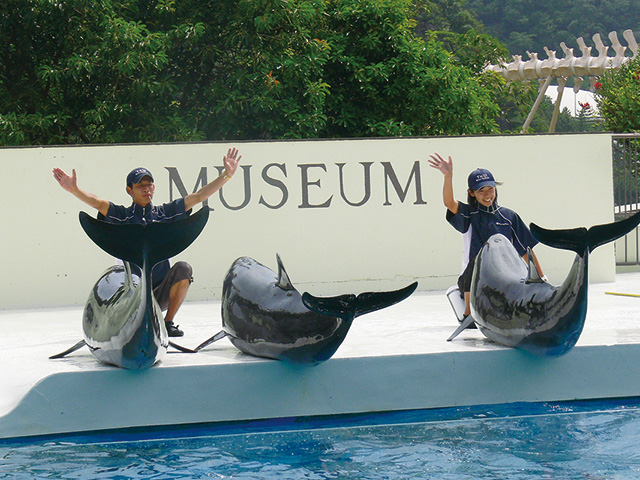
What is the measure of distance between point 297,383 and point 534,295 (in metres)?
1.46

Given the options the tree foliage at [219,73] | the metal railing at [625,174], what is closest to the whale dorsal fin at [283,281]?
the metal railing at [625,174]

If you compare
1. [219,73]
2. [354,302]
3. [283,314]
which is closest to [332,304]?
[354,302]

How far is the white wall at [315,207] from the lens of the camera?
352 inches

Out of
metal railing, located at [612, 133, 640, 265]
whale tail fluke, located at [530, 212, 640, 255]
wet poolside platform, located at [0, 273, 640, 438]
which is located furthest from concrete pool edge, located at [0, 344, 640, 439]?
metal railing, located at [612, 133, 640, 265]

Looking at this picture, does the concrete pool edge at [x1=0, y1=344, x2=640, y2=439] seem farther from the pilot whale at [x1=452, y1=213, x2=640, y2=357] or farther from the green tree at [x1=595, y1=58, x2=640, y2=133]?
the green tree at [x1=595, y1=58, x2=640, y2=133]

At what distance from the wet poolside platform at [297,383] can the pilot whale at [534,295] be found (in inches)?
7.1

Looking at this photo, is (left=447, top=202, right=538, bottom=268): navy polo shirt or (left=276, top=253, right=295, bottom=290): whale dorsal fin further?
(left=447, top=202, right=538, bottom=268): navy polo shirt

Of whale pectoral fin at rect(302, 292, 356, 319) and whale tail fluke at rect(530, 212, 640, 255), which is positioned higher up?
whale tail fluke at rect(530, 212, 640, 255)

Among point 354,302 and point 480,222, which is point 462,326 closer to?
point 480,222

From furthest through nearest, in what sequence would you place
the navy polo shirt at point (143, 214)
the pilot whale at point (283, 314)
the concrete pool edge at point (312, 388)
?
the navy polo shirt at point (143, 214) → the concrete pool edge at point (312, 388) → the pilot whale at point (283, 314)

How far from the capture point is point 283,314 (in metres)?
4.99

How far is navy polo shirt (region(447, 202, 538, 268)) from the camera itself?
247 inches

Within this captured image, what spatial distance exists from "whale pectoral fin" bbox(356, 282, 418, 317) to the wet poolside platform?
75 cm

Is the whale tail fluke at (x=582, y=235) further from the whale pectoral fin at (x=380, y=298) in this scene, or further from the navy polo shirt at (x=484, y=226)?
the navy polo shirt at (x=484, y=226)
